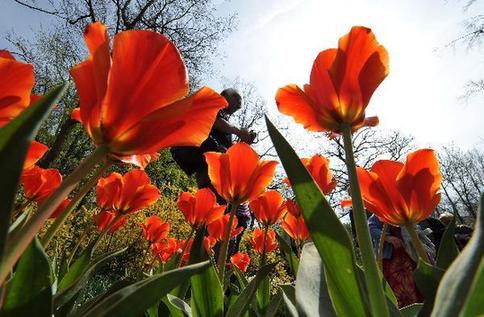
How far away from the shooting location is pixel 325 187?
145 cm

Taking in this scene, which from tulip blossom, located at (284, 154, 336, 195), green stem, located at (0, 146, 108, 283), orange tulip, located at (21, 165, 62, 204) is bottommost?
green stem, located at (0, 146, 108, 283)

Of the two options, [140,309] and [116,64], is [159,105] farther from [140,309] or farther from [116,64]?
[140,309]

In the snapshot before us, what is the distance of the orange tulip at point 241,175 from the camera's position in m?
1.16

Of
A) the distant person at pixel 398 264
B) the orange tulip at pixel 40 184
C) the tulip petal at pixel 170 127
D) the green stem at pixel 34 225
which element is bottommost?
the distant person at pixel 398 264

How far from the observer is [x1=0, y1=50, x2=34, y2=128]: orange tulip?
0.56 metres

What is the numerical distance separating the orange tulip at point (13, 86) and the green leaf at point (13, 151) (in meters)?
0.24

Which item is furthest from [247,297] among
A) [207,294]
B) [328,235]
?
Answer: [328,235]

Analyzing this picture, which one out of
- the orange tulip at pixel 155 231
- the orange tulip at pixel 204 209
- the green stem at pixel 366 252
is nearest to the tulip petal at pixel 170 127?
the green stem at pixel 366 252

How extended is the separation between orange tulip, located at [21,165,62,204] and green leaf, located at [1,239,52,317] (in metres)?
0.80

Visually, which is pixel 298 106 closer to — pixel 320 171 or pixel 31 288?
pixel 31 288

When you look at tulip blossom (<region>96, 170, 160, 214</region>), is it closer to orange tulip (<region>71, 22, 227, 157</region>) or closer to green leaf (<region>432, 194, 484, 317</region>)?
orange tulip (<region>71, 22, 227, 157</region>)

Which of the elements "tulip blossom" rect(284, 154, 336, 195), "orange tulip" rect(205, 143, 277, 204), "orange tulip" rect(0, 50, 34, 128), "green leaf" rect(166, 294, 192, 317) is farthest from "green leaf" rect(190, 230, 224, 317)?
"tulip blossom" rect(284, 154, 336, 195)

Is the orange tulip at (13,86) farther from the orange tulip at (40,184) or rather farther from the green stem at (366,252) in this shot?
the orange tulip at (40,184)

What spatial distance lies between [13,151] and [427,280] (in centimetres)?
66
